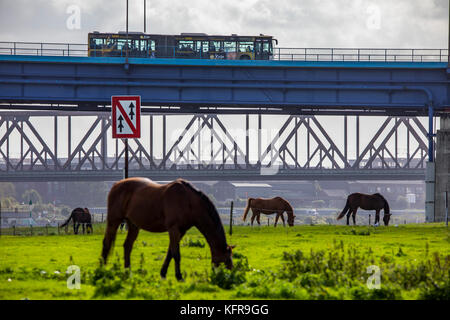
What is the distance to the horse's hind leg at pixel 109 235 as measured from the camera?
16.4 meters

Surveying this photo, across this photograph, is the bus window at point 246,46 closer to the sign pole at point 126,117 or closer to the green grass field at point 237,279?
the green grass field at point 237,279

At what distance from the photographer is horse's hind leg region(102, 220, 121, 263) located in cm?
1642

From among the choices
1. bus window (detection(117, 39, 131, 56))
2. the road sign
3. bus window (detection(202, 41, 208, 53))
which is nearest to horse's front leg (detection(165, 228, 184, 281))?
the road sign

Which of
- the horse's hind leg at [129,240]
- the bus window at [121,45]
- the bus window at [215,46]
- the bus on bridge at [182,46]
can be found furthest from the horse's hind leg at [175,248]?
the bus window at [215,46]

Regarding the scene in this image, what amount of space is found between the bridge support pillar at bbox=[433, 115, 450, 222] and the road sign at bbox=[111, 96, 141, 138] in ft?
127

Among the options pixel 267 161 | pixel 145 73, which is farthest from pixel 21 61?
pixel 267 161

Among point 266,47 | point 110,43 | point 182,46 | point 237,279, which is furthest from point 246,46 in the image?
point 237,279

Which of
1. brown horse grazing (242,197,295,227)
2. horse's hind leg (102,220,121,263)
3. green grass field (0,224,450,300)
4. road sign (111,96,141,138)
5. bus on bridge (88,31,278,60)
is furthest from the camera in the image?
bus on bridge (88,31,278,60)

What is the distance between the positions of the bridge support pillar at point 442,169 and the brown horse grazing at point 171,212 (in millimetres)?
40900

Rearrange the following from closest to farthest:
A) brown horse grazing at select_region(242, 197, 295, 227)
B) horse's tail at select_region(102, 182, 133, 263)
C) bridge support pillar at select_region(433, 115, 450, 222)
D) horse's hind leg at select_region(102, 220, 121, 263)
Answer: horse's tail at select_region(102, 182, 133, 263) < horse's hind leg at select_region(102, 220, 121, 263) < brown horse grazing at select_region(242, 197, 295, 227) < bridge support pillar at select_region(433, 115, 450, 222)

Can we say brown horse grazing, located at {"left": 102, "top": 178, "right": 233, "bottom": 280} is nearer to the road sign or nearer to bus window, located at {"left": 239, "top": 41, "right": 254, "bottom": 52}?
the road sign

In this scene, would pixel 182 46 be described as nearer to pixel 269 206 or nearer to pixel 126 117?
pixel 269 206
